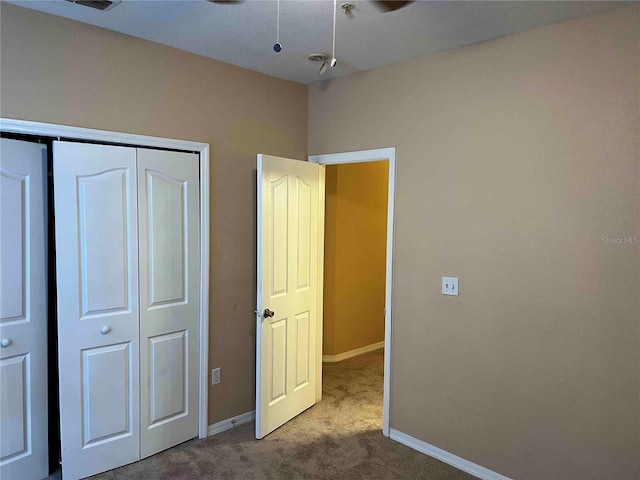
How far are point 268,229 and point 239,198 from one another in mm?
378

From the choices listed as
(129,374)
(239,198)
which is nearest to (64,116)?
(239,198)

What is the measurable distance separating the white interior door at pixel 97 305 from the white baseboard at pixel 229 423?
1.75ft

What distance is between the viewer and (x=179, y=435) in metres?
2.98

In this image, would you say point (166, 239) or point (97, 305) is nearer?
point (97, 305)

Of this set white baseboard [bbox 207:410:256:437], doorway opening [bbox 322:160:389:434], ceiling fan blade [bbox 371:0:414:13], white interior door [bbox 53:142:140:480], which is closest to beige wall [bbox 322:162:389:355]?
doorway opening [bbox 322:160:389:434]

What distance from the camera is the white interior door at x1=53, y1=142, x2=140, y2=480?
2.46 m

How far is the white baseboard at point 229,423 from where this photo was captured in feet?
10.3

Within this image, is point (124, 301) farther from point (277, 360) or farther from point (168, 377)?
point (277, 360)

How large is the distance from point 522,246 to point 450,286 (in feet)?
1.68

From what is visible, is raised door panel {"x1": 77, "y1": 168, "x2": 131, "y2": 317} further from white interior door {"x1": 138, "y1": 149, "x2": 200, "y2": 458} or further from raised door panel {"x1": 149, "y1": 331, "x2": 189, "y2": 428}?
raised door panel {"x1": 149, "y1": 331, "x2": 189, "y2": 428}

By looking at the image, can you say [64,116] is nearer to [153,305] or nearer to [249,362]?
[153,305]

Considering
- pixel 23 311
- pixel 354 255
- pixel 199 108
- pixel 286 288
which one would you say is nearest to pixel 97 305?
pixel 23 311

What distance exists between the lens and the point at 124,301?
2.69 metres

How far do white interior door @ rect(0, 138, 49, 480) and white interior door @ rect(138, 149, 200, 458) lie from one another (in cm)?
53
